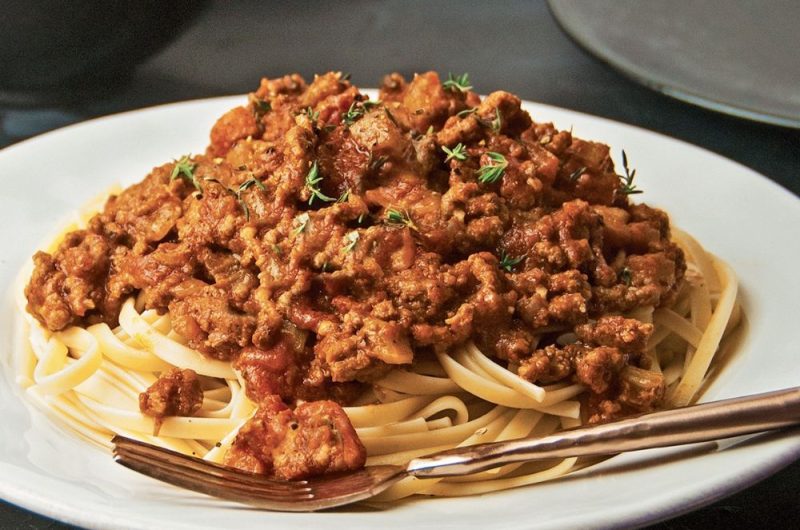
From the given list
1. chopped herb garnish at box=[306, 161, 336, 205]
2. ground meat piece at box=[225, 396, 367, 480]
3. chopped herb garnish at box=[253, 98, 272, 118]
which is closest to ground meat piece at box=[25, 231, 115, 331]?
chopped herb garnish at box=[253, 98, 272, 118]

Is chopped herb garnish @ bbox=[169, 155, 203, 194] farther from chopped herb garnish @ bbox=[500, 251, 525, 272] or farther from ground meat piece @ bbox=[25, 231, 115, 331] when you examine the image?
chopped herb garnish @ bbox=[500, 251, 525, 272]

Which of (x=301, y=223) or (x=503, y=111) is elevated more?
(x=503, y=111)

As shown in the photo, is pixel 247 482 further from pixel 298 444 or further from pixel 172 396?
pixel 172 396

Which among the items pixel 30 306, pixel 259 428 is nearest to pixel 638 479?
pixel 259 428

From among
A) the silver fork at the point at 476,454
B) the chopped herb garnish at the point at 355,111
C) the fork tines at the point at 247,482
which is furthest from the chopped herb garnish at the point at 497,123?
the fork tines at the point at 247,482

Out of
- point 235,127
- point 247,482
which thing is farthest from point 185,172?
point 247,482

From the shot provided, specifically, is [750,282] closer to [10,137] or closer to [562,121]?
[562,121]

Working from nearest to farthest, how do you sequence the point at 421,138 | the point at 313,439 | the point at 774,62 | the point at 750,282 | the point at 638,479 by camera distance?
the point at 638,479
the point at 313,439
the point at 421,138
the point at 750,282
the point at 774,62
